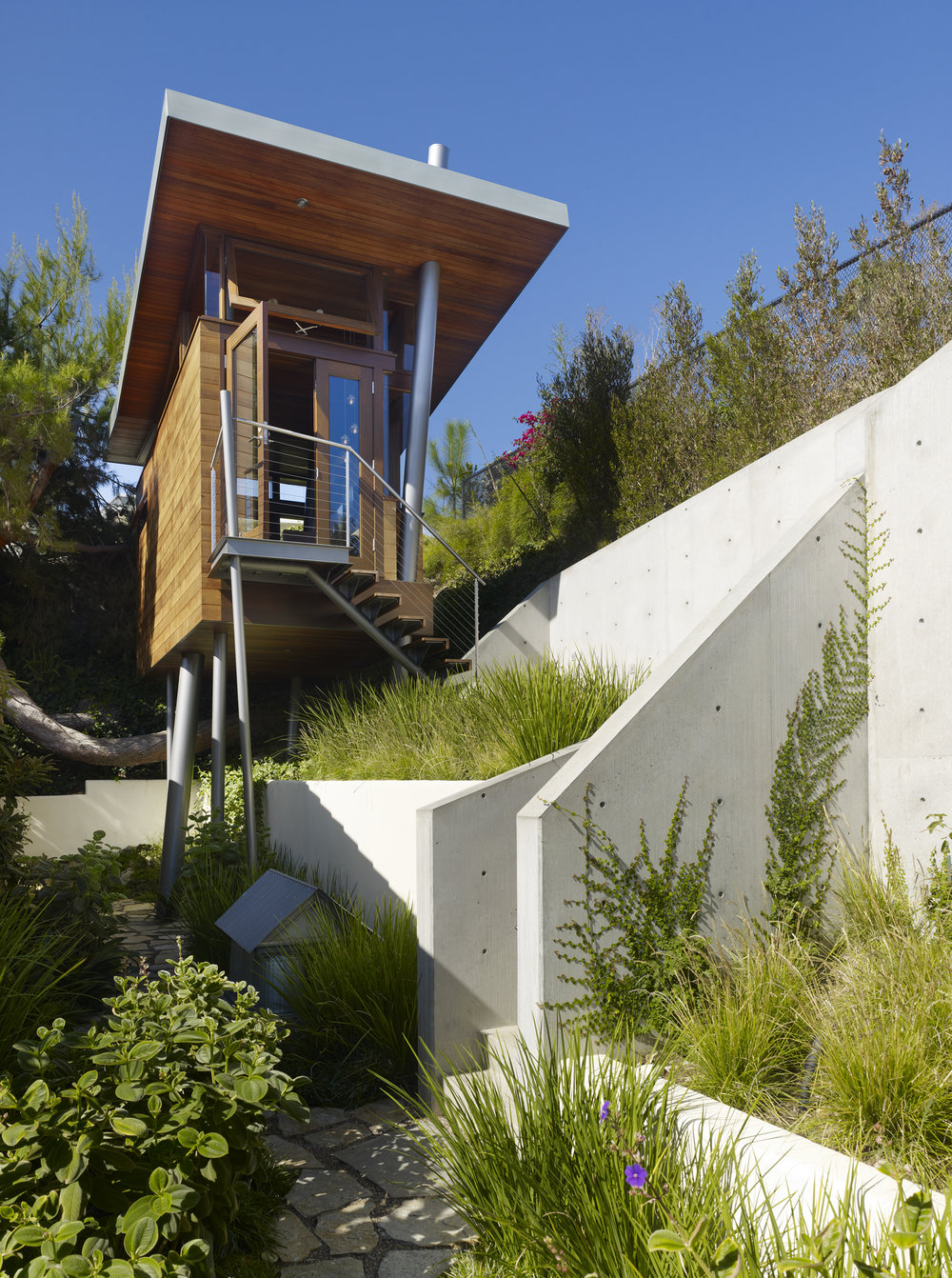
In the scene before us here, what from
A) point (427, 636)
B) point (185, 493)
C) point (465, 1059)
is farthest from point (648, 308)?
point (465, 1059)

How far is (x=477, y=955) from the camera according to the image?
4262 mm

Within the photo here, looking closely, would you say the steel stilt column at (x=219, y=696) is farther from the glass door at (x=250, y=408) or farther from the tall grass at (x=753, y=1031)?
the tall grass at (x=753, y=1031)

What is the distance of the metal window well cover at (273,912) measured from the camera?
15.0ft

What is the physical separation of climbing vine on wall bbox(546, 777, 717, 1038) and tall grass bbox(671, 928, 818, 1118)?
137 mm

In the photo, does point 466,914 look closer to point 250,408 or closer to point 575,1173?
point 575,1173

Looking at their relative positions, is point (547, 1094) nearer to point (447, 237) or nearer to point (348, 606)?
point (348, 606)

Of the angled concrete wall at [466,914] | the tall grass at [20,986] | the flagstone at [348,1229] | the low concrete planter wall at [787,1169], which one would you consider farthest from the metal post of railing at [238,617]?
the low concrete planter wall at [787,1169]

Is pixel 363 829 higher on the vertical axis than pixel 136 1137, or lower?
higher

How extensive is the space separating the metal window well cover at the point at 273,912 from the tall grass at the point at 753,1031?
6.69 feet

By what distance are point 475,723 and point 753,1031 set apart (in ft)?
9.98

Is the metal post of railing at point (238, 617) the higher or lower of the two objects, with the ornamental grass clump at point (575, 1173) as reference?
higher

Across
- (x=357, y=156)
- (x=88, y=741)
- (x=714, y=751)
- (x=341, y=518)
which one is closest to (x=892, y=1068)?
(x=714, y=751)

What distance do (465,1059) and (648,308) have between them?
9.39 metres

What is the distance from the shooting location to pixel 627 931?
3.56 m
